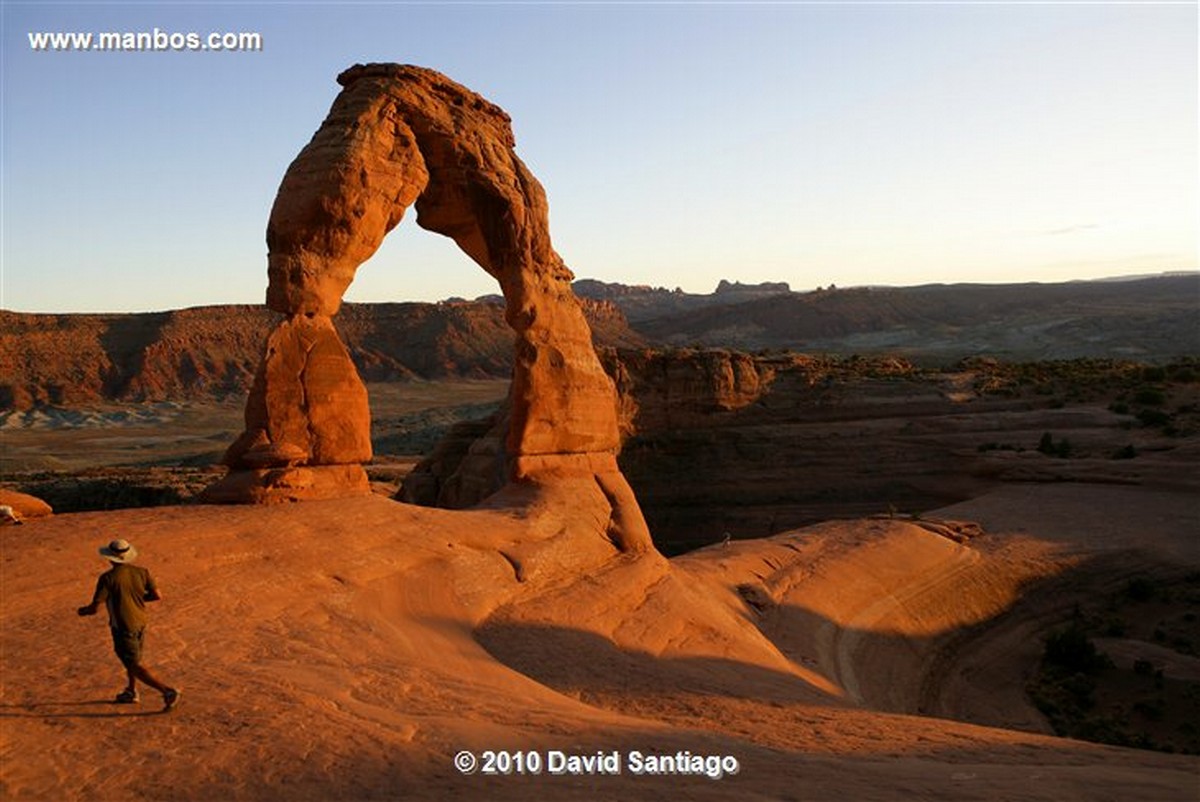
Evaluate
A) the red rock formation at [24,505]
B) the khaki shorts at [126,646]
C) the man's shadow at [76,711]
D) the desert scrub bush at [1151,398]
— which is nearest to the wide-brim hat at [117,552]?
the khaki shorts at [126,646]

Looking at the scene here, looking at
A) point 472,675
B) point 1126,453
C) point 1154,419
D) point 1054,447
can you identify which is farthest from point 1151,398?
point 472,675

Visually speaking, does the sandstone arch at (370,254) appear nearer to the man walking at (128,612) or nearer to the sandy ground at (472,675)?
the sandy ground at (472,675)

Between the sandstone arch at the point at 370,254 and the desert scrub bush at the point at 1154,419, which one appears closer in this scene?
the sandstone arch at the point at 370,254

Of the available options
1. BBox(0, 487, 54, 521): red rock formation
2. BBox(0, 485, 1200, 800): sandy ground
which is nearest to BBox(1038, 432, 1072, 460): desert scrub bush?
BBox(0, 485, 1200, 800): sandy ground

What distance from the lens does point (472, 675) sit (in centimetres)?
849

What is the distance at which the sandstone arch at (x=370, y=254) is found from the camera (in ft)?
37.1

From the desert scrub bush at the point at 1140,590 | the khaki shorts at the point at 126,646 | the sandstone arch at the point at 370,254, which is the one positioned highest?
the sandstone arch at the point at 370,254

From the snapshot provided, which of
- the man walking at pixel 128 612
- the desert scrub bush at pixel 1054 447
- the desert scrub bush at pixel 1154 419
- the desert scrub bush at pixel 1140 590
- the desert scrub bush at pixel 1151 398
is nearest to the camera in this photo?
the man walking at pixel 128 612

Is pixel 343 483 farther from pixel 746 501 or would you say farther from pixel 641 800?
pixel 746 501

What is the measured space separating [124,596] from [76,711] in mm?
746

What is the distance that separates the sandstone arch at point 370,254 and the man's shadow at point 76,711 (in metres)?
4.87

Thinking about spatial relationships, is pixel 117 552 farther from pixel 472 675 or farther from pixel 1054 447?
pixel 1054 447

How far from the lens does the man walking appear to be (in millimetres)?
5992

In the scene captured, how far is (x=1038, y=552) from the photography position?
67.7 ft
